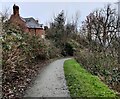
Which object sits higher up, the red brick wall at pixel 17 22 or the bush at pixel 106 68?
the red brick wall at pixel 17 22

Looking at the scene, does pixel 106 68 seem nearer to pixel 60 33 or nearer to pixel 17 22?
pixel 17 22

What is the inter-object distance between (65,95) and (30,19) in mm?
42096

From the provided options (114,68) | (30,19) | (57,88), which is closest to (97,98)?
(57,88)

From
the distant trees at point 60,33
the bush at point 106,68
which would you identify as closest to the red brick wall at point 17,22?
the bush at point 106,68

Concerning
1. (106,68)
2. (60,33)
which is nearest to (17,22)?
(106,68)

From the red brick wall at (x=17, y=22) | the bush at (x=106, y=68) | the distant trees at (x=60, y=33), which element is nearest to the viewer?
the bush at (x=106, y=68)

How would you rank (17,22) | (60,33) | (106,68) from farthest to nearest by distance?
1. (60,33)
2. (17,22)
3. (106,68)

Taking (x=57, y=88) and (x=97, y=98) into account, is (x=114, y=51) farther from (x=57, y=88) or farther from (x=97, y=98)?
(x=97, y=98)

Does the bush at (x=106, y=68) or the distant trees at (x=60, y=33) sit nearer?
the bush at (x=106, y=68)

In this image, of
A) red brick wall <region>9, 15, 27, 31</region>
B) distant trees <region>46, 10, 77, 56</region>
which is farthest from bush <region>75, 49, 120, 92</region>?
distant trees <region>46, 10, 77, 56</region>

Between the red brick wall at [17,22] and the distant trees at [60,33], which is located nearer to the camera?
the red brick wall at [17,22]

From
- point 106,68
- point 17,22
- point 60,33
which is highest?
point 17,22

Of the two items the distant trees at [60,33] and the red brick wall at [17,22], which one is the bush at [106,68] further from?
the distant trees at [60,33]

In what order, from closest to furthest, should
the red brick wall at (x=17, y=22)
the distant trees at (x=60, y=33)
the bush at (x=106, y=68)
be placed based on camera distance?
the bush at (x=106, y=68), the red brick wall at (x=17, y=22), the distant trees at (x=60, y=33)
